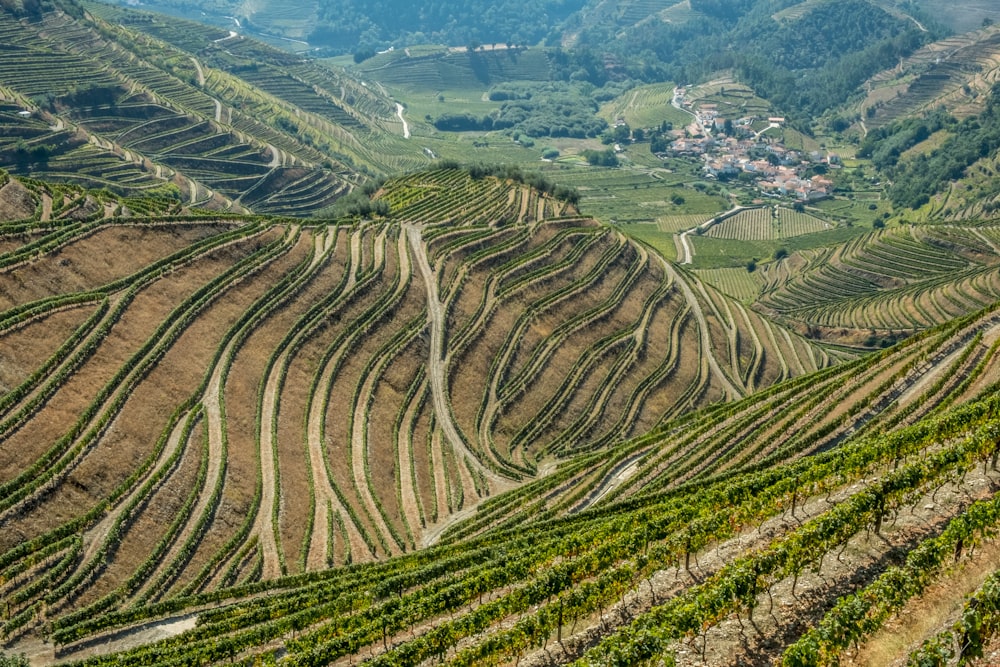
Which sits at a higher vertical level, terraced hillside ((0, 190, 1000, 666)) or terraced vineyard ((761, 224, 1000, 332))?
terraced hillside ((0, 190, 1000, 666))

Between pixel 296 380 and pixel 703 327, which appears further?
pixel 703 327

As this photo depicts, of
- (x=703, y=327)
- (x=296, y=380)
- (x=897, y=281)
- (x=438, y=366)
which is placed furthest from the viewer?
(x=897, y=281)

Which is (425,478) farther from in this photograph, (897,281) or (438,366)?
(897,281)

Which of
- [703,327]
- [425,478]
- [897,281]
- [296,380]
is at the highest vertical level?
[296,380]

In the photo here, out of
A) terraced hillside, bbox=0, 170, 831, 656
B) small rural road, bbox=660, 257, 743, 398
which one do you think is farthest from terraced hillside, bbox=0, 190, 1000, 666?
small rural road, bbox=660, 257, 743, 398

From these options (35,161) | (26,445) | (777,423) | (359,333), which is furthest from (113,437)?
(35,161)

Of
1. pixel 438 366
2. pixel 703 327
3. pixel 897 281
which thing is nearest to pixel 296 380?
pixel 438 366

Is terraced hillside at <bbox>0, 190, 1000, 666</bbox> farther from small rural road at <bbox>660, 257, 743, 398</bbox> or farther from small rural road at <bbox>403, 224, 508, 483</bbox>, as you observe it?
small rural road at <bbox>660, 257, 743, 398</bbox>

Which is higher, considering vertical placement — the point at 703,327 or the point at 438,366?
the point at 438,366
